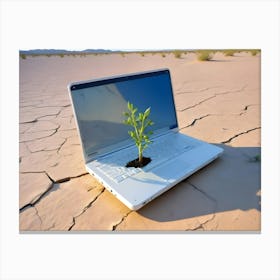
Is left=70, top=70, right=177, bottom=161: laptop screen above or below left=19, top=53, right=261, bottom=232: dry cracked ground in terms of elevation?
above

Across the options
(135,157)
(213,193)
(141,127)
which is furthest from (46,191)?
(213,193)

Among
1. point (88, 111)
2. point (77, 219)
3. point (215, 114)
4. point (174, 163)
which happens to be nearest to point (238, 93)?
point (215, 114)

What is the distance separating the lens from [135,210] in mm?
1203

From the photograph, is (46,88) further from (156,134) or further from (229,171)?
(229,171)

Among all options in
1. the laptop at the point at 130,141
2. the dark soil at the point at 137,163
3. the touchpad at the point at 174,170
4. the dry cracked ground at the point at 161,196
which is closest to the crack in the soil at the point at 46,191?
the dry cracked ground at the point at 161,196

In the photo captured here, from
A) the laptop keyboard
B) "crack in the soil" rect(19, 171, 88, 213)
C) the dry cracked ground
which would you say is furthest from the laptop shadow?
"crack in the soil" rect(19, 171, 88, 213)

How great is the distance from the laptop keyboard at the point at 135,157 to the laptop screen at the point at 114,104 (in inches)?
3.1

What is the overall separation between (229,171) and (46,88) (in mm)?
3563

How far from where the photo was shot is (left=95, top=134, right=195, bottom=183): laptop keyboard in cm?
132

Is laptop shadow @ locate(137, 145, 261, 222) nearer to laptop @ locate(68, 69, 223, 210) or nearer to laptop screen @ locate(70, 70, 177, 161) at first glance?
laptop @ locate(68, 69, 223, 210)

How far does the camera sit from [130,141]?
1.56m

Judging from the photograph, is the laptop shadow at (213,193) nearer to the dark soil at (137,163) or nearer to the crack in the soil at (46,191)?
the dark soil at (137,163)

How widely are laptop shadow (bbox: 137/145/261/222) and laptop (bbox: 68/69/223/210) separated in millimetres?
67

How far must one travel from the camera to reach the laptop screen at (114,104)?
4.41 ft
